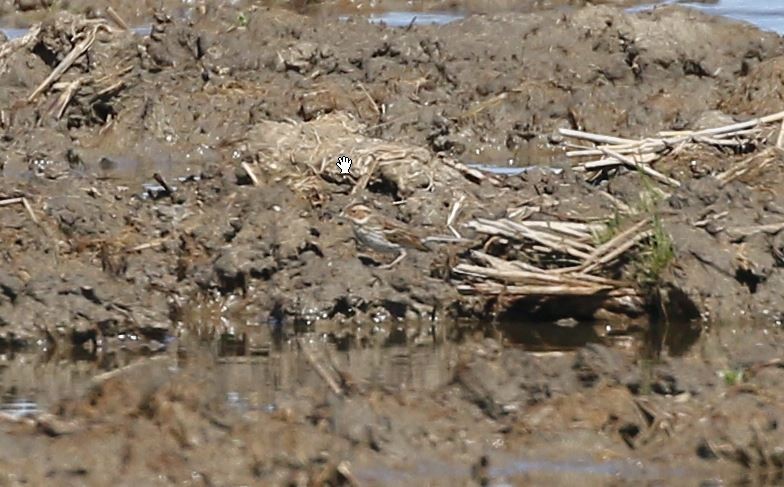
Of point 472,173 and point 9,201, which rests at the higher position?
point 472,173

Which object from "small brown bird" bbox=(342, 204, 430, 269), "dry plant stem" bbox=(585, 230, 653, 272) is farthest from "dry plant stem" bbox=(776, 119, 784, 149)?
"small brown bird" bbox=(342, 204, 430, 269)

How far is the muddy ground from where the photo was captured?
6.30 meters

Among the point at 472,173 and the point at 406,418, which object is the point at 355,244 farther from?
the point at 406,418

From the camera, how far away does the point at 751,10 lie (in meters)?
22.3

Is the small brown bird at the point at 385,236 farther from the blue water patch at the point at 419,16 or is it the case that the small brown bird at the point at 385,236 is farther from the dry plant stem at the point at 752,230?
the blue water patch at the point at 419,16

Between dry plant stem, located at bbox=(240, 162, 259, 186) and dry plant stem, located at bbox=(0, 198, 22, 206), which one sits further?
dry plant stem, located at bbox=(240, 162, 259, 186)

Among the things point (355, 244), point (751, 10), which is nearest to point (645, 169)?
point (355, 244)

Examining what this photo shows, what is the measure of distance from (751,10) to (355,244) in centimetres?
1374

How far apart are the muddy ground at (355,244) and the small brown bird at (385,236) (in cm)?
8

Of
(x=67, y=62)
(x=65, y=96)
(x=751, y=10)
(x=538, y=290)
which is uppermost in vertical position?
(x=751, y=10)

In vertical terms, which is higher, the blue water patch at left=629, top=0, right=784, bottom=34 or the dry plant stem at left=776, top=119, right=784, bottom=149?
the blue water patch at left=629, top=0, right=784, bottom=34

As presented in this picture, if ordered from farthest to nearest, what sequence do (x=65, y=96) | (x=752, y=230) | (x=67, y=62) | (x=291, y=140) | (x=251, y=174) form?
(x=67, y=62)
(x=65, y=96)
(x=291, y=140)
(x=251, y=174)
(x=752, y=230)

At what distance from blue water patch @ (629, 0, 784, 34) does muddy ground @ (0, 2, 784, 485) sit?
15.7 feet

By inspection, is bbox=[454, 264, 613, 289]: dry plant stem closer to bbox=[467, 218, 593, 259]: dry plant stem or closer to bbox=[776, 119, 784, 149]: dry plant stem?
bbox=[467, 218, 593, 259]: dry plant stem
